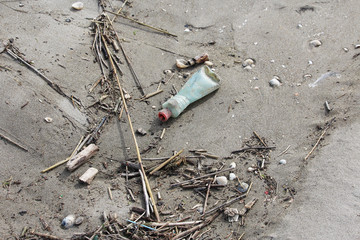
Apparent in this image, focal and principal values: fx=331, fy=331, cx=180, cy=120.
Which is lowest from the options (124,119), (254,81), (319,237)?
(319,237)

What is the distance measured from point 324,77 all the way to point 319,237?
2.17 metres

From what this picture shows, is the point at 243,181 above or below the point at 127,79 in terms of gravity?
below

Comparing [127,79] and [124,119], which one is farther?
[127,79]

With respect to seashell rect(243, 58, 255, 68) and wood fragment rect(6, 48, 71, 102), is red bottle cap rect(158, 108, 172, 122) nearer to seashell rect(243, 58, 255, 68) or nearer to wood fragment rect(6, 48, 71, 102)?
wood fragment rect(6, 48, 71, 102)

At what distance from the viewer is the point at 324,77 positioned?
13.4ft

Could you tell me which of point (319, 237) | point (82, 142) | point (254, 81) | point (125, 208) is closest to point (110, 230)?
point (125, 208)

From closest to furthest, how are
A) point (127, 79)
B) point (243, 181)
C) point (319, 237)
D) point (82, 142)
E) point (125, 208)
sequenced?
1. point (319, 237)
2. point (125, 208)
3. point (243, 181)
4. point (82, 142)
5. point (127, 79)

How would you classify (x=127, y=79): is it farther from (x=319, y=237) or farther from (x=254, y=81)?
(x=319, y=237)

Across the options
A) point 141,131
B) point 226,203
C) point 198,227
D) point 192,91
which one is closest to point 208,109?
point 192,91

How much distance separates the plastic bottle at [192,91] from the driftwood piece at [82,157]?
0.80m

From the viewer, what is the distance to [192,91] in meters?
3.90

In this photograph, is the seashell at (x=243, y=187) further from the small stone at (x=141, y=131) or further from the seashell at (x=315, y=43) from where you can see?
the seashell at (x=315, y=43)

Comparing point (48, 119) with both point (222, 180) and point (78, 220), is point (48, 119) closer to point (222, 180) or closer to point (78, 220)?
point (78, 220)

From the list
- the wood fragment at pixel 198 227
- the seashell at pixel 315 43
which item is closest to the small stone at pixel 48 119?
the wood fragment at pixel 198 227
